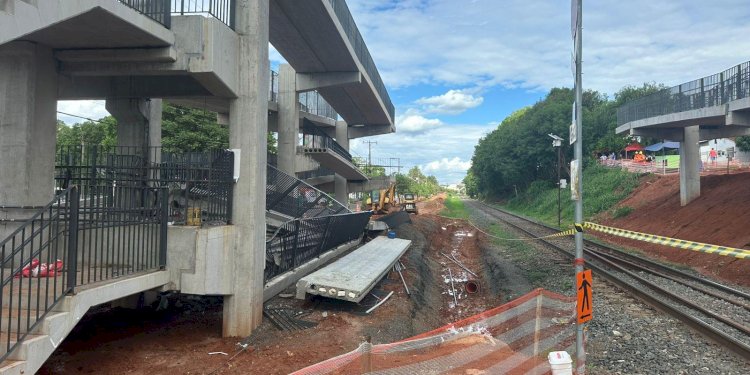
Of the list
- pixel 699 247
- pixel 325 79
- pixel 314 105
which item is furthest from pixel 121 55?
pixel 314 105

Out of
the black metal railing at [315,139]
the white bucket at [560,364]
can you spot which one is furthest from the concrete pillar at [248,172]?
the black metal railing at [315,139]

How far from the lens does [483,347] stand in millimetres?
7617

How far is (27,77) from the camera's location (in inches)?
307

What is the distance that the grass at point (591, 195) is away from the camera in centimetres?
3853

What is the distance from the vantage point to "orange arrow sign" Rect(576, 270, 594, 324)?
582 centimetres

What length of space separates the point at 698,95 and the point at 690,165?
6.38 m

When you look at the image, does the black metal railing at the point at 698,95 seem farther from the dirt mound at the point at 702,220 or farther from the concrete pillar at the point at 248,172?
the concrete pillar at the point at 248,172

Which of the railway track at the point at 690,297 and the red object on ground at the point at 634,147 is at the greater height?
the red object on ground at the point at 634,147

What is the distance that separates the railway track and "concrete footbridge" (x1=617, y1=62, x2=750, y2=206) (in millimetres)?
7435

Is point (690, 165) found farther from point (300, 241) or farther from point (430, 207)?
point (430, 207)

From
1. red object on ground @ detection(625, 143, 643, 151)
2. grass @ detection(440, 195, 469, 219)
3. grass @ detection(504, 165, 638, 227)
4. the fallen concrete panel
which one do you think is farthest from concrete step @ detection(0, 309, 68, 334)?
red object on ground @ detection(625, 143, 643, 151)

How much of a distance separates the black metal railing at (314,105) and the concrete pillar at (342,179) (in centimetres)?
256

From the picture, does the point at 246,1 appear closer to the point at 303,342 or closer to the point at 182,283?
the point at 182,283

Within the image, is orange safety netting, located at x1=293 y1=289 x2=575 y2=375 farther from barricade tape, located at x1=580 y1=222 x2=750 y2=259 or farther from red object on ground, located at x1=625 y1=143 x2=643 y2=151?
red object on ground, located at x1=625 y1=143 x2=643 y2=151
